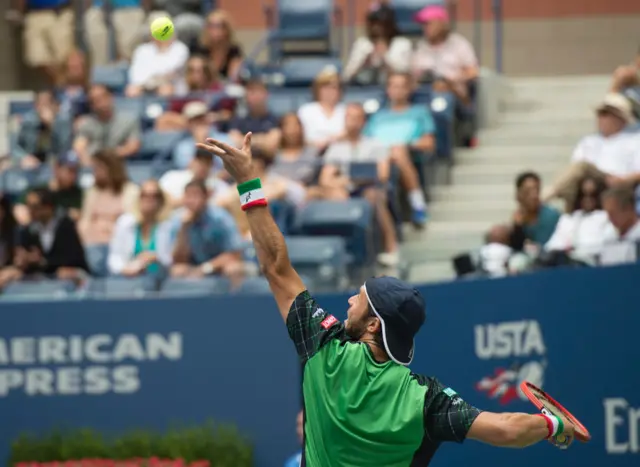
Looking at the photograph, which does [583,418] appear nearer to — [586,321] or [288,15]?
[586,321]

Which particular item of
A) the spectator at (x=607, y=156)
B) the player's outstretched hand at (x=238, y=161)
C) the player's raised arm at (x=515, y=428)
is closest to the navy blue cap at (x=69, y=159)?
the spectator at (x=607, y=156)

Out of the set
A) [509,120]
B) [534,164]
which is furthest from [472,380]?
[509,120]

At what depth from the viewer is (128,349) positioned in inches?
348

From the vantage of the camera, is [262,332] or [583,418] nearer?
[583,418]

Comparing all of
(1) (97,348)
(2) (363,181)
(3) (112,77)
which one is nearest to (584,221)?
(2) (363,181)

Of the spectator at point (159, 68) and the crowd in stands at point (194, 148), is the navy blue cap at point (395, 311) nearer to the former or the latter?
the crowd in stands at point (194, 148)

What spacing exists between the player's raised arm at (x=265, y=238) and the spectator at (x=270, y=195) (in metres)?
5.07

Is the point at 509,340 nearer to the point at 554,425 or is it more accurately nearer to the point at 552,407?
the point at 552,407

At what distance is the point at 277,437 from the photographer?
28.7ft

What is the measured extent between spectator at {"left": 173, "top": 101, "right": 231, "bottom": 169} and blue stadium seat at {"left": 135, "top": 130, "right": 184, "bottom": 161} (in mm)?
156

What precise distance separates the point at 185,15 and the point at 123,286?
5437mm

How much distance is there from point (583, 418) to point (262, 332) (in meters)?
1.99

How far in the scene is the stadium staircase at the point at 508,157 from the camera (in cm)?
1124

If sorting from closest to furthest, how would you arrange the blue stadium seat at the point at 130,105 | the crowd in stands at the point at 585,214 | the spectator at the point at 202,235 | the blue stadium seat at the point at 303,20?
the crowd in stands at the point at 585,214 → the spectator at the point at 202,235 → the blue stadium seat at the point at 130,105 → the blue stadium seat at the point at 303,20
